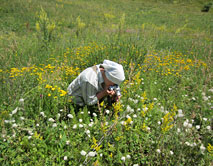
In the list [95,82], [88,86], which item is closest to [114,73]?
[95,82]

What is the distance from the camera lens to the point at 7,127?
1.83m

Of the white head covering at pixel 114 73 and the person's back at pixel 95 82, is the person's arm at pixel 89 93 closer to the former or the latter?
the person's back at pixel 95 82

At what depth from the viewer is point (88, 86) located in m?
2.23

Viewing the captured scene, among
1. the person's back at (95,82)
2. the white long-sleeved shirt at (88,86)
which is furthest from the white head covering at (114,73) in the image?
the white long-sleeved shirt at (88,86)

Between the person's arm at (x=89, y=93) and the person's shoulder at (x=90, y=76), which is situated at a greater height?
the person's shoulder at (x=90, y=76)

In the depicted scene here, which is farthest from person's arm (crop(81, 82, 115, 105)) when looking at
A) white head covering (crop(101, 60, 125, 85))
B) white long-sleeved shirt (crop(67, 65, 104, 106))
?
white head covering (crop(101, 60, 125, 85))

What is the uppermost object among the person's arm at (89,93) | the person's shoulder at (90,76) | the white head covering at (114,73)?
the white head covering at (114,73)

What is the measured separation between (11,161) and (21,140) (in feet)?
0.96

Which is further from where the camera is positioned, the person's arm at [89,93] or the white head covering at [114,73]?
the person's arm at [89,93]

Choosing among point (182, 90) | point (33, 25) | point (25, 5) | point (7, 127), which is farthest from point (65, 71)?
point (25, 5)

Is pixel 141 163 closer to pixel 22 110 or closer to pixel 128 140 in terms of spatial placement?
pixel 128 140

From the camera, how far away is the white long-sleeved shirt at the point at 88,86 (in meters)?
2.22

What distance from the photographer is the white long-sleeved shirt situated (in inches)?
87.6

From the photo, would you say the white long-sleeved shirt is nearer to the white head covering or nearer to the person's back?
the person's back
